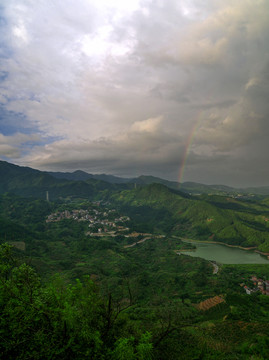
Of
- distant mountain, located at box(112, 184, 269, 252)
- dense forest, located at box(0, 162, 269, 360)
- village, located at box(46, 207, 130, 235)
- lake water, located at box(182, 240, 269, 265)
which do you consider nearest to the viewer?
dense forest, located at box(0, 162, 269, 360)

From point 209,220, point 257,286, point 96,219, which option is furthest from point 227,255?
point 96,219

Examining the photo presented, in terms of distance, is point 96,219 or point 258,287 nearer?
point 258,287

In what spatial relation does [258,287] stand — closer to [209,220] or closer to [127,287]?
[127,287]

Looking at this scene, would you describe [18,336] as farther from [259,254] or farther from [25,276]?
[259,254]

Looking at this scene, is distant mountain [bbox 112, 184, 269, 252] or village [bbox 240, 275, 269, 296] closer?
village [bbox 240, 275, 269, 296]

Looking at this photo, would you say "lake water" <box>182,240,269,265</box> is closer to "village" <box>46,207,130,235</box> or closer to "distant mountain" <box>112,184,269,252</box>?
"distant mountain" <box>112,184,269,252</box>

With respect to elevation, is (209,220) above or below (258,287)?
above

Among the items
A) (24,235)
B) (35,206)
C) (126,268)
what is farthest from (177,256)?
(35,206)

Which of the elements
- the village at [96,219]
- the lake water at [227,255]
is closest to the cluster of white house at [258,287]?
the lake water at [227,255]

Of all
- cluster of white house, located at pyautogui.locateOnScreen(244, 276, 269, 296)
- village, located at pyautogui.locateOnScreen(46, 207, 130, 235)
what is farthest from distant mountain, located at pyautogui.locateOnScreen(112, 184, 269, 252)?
cluster of white house, located at pyautogui.locateOnScreen(244, 276, 269, 296)

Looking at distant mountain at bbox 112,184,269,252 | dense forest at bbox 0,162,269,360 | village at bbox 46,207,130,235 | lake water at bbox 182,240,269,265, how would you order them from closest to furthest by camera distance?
1. dense forest at bbox 0,162,269,360
2. lake water at bbox 182,240,269,265
3. distant mountain at bbox 112,184,269,252
4. village at bbox 46,207,130,235
